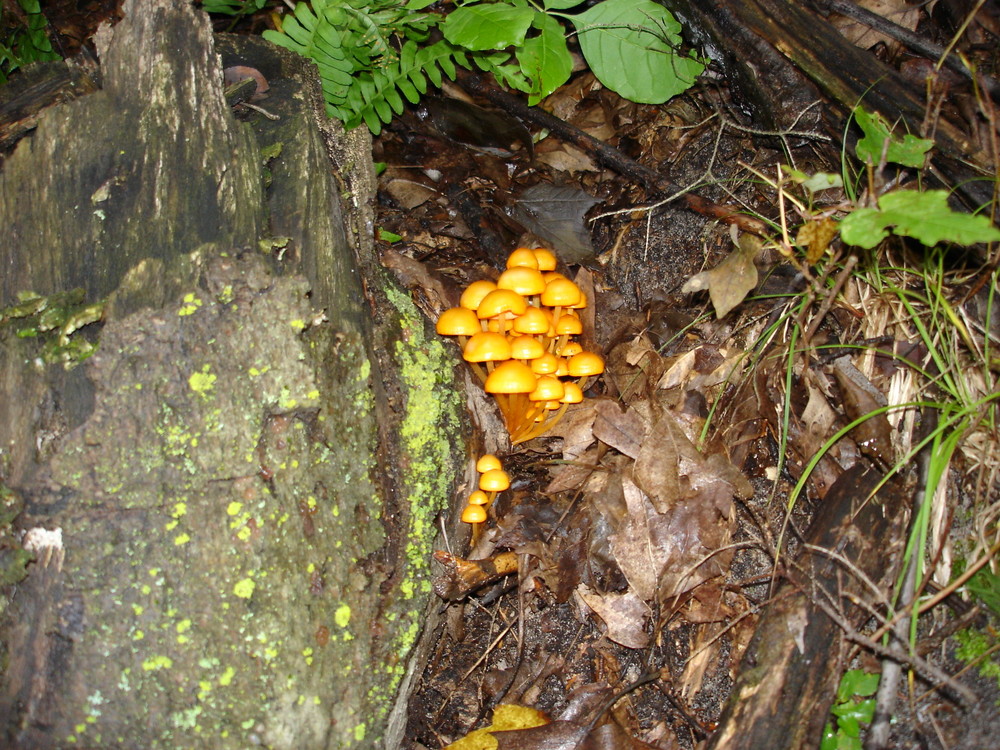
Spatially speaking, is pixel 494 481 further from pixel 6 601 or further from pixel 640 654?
Result: pixel 6 601

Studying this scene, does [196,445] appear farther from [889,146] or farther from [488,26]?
[889,146]

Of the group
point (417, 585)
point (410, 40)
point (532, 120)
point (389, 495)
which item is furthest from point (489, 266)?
point (417, 585)

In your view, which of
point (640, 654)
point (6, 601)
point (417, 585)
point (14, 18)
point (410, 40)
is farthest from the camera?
point (14, 18)

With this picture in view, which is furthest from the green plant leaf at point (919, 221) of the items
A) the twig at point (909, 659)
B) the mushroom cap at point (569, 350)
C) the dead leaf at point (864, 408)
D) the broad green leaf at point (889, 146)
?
the mushroom cap at point (569, 350)

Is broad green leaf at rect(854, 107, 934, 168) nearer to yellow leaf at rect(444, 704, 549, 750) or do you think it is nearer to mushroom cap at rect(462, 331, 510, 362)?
mushroom cap at rect(462, 331, 510, 362)

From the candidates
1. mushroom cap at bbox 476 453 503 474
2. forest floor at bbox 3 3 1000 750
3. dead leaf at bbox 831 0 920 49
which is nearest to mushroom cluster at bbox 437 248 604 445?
forest floor at bbox 3 3 1000 750

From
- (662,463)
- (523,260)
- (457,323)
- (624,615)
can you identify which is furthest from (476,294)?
(624,615)

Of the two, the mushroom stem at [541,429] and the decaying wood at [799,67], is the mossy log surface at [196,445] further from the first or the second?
the decaying wood at [799,67]
